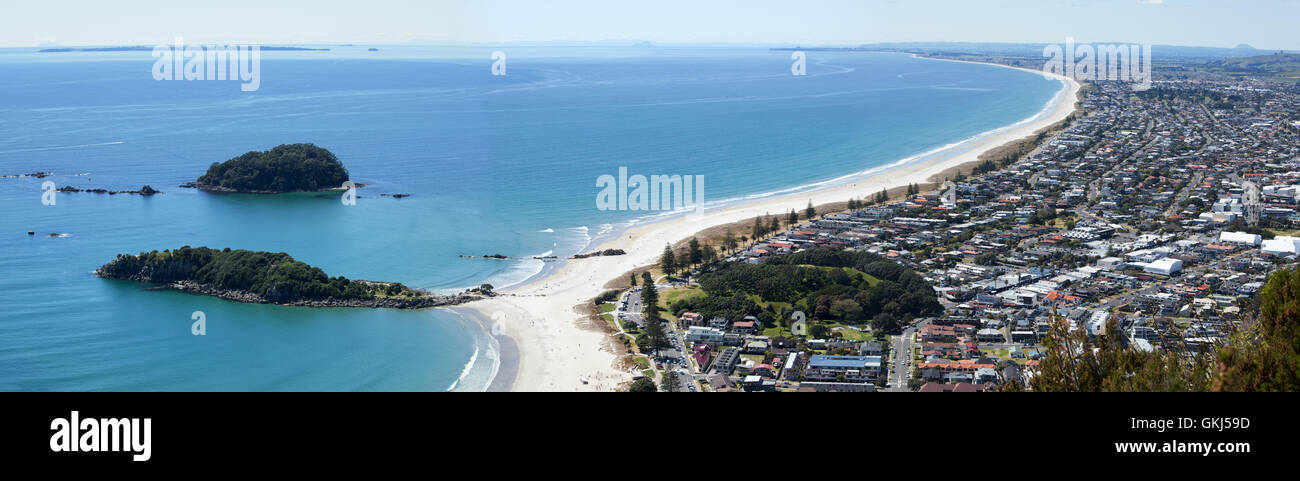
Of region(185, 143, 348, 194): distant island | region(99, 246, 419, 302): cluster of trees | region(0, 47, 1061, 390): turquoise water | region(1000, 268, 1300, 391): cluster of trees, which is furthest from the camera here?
region(185, 143, 348, 194): distant island

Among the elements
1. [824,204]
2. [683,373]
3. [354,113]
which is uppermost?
[354,113]

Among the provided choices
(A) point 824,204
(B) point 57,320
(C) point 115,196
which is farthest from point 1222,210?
(C) point 115,196

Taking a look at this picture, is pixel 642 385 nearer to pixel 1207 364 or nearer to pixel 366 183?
pixel 1207 364

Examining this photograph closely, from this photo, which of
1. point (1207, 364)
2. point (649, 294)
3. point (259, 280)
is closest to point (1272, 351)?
point (1207, 364)

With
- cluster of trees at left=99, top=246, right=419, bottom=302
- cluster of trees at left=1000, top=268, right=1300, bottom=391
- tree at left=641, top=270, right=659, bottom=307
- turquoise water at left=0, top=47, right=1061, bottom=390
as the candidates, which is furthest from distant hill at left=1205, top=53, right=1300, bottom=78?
cluster of trees at left=1000, top=268, right=1300, bottom=391

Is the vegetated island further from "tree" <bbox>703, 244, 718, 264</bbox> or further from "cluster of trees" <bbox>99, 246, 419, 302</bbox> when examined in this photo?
"tree" <bbox>703, 244, 718, 264</bbox>

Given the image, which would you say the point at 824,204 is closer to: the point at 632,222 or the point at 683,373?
the point at 632,222

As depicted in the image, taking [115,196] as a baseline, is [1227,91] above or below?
above
